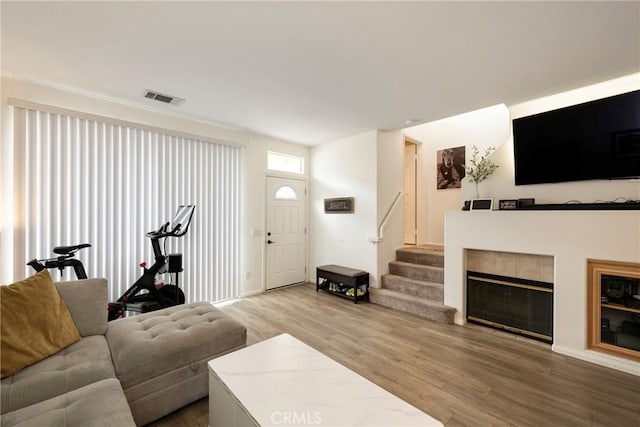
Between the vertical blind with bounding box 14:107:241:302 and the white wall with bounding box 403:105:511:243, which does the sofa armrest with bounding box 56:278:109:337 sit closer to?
the vertical blind with bounding box 14:107:241:302

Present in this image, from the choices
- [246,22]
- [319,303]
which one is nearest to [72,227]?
[246,22]

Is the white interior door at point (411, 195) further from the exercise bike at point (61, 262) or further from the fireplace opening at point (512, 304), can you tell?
the exercise bike at point (61, 262)

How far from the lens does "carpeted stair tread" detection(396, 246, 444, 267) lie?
13.5ft

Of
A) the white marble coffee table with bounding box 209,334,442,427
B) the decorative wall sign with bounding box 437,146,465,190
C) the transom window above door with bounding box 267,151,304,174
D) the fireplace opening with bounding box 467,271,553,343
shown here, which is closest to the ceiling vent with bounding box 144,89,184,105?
the transom window above door with bounding box 267,151,304,174

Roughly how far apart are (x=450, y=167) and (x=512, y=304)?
2762 millimetres

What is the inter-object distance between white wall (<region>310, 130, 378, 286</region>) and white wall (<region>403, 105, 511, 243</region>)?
4.11 ft

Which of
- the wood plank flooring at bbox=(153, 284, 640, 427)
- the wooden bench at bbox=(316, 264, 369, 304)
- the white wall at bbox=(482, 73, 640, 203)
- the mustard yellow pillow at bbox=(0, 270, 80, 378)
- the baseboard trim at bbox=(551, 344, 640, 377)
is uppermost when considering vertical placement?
the white wall at bbox=(482, 73, 640, 203)

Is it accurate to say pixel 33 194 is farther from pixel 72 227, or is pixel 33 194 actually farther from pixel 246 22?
pixel 246 22

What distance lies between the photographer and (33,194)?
107 inches

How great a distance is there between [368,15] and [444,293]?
330 cm

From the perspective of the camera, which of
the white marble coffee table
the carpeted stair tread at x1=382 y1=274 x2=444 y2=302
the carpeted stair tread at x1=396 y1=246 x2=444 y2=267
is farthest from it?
the carpeted stair tread at x1=396 y1=246 x2=444 y2=267

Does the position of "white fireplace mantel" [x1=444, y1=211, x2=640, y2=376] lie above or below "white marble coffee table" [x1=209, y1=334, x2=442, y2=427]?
above

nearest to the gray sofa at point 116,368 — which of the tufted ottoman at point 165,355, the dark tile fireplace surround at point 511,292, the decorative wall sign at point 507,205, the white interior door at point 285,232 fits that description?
the tufted ottoman at point 165,355

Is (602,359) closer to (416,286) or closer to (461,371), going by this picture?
(461,371)
